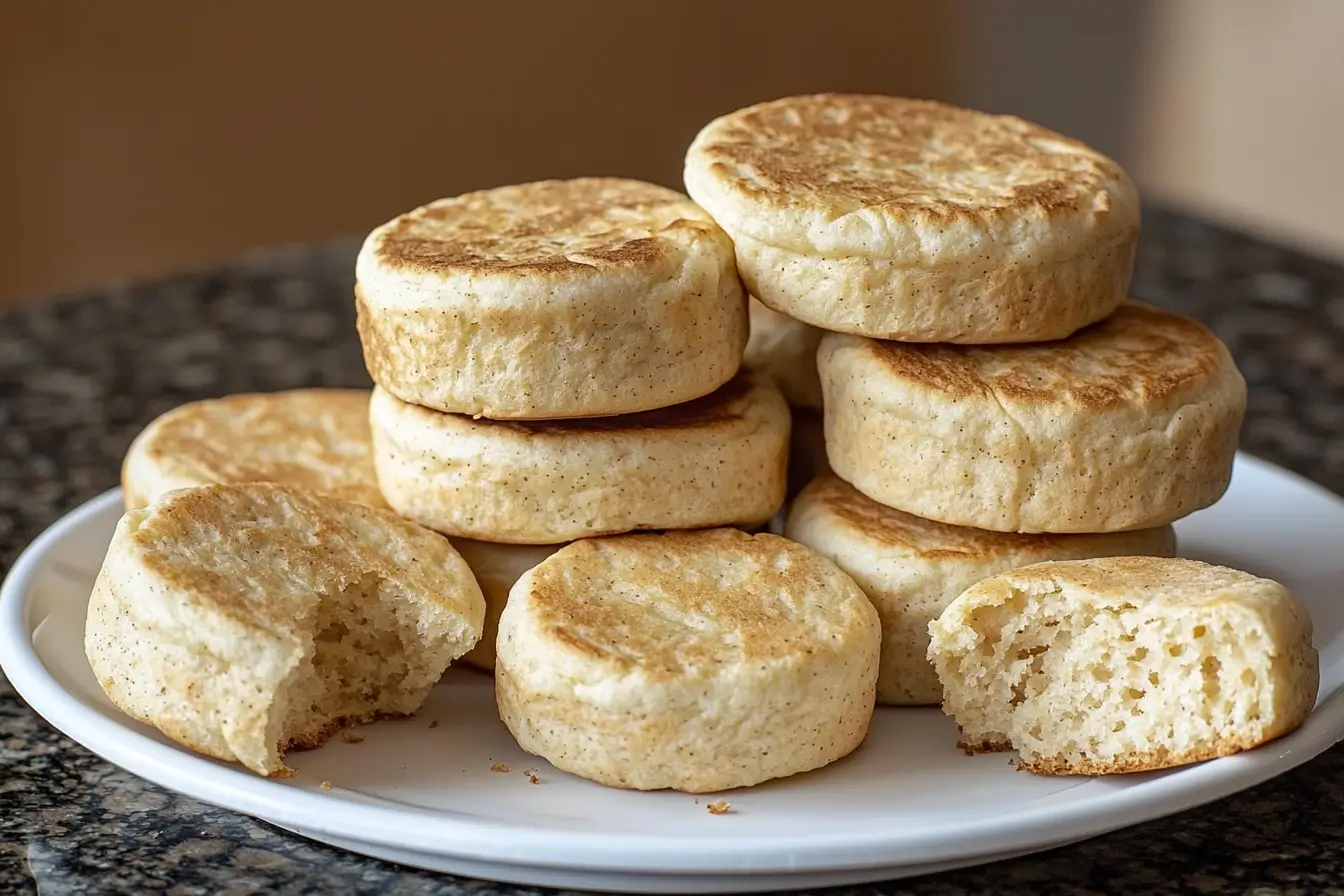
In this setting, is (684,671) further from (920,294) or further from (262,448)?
(262,448)

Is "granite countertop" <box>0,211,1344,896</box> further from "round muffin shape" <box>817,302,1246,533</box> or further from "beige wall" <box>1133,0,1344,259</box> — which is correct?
"beige wall" <box>1133,0,1344,259</box>

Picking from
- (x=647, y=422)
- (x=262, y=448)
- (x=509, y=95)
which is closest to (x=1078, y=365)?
(x=647, y=422)

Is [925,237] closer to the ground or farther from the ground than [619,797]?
farther from the ground

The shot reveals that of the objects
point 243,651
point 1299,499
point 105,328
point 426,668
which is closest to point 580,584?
point 426,668

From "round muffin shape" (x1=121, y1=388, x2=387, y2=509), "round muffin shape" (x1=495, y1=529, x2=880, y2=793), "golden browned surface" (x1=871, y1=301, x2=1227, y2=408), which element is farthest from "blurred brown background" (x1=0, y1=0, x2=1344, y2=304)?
"round muffin shape" (x1=495, y1=529, x2=880, y2=793)

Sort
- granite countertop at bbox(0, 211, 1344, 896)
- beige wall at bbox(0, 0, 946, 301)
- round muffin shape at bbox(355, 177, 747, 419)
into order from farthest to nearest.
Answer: beige wall at bbox(0, 0, 946, 301) < round muffin shape at bbox(355, 177, 747, 419) < granite countertop at bbox(0, 211, 1344, 896)

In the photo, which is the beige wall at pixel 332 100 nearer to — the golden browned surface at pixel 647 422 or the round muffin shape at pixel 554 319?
the round muffin shape at pixel 554 319
